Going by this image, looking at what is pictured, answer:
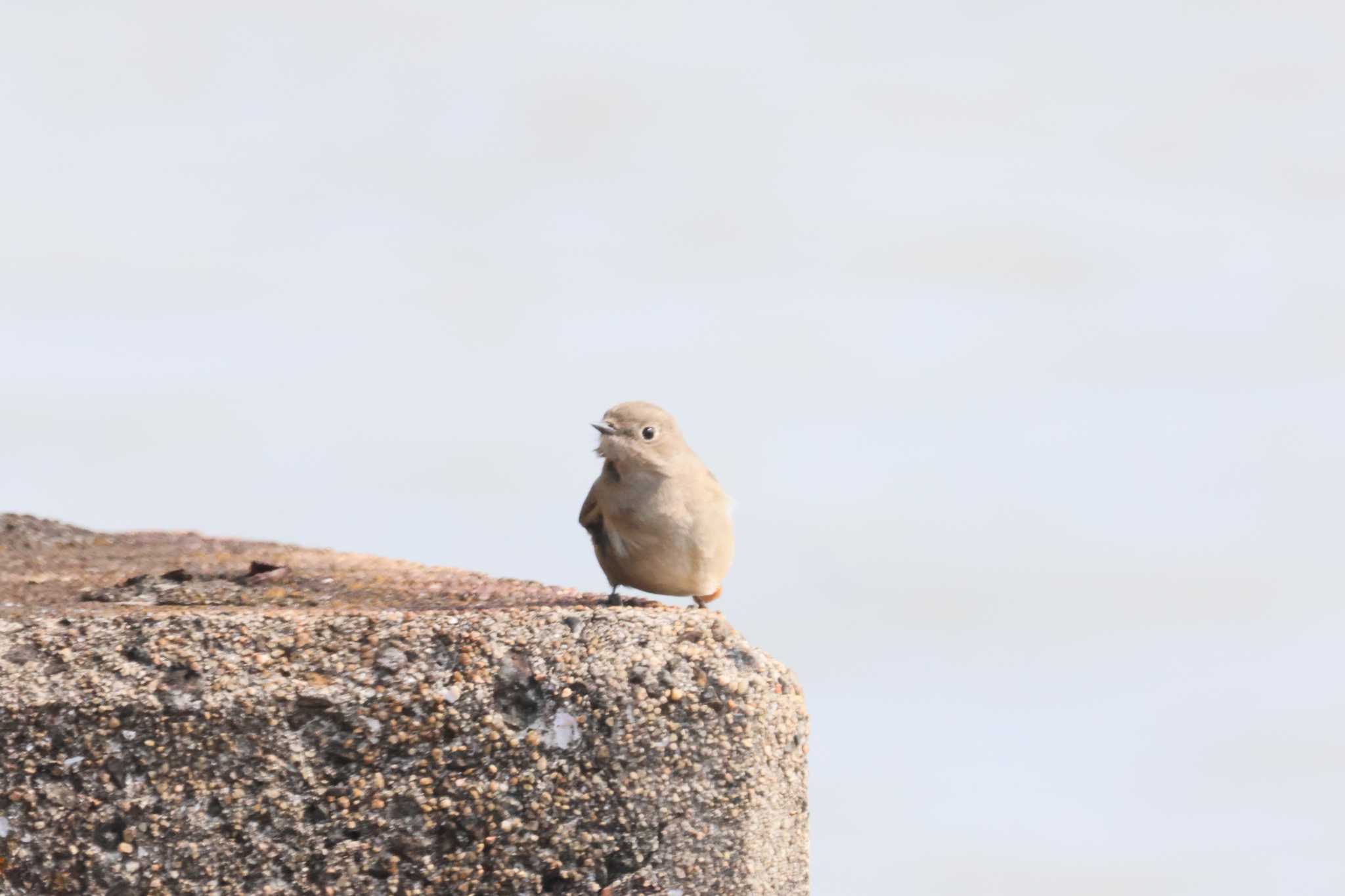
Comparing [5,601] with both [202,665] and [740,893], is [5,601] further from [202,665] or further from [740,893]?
[740,893]

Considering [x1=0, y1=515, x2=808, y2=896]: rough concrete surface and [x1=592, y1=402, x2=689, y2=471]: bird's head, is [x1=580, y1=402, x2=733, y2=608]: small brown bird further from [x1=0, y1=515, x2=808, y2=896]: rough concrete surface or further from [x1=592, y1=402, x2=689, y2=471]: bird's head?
[x1=0, y1=515, x2=808, y2=896]: rough concrete surface

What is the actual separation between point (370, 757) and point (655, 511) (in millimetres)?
2832

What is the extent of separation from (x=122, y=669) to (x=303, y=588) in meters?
1.26

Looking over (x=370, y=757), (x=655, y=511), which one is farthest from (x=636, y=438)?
(x=370, y=757)

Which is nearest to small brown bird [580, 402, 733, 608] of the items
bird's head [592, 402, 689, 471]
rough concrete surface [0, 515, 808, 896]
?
bird's head [592, 402, 689, 471]

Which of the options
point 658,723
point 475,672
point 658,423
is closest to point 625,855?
point 658,723

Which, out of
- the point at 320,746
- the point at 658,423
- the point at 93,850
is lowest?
the point at 93,850

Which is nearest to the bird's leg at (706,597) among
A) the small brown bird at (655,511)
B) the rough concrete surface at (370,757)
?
the small brown bird at (655,511)

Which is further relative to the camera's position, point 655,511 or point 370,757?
point 655,511

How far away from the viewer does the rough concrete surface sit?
4715 mm

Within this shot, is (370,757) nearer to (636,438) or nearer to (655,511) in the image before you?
(655,511)

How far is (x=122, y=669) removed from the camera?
15.7 feet

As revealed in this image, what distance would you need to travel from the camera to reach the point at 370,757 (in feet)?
15.5

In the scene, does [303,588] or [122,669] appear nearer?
[122,669]
